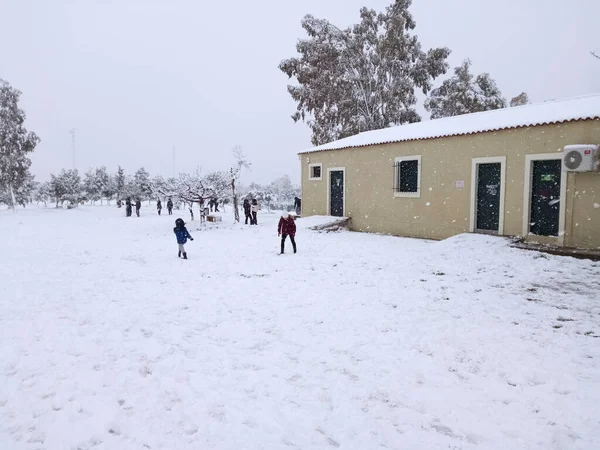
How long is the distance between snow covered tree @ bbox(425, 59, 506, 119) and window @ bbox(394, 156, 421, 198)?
61.9ft

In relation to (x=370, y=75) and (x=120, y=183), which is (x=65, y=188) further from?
(x=370, y=75)

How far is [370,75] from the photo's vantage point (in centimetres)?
2938

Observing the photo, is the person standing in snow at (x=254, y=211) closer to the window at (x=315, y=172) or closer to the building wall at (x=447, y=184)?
the building wall at (x=447, y=184)

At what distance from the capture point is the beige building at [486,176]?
9.84 metres

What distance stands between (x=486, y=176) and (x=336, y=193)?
7.49 m

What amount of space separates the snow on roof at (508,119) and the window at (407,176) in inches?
34.7

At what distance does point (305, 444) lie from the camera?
293 cm

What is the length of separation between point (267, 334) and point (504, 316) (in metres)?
3.65

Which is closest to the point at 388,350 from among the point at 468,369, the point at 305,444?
the point at 468,369

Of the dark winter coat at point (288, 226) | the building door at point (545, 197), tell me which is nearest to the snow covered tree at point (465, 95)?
the building door at point (545, 197)

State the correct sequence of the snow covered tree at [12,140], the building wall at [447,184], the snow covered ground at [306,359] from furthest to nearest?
the snow covered tree at [12,140] → the building wall at [447,184] → the snow covered ground at [306,359]

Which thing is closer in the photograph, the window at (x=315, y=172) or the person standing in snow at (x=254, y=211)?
the window at (x=315, y=172)

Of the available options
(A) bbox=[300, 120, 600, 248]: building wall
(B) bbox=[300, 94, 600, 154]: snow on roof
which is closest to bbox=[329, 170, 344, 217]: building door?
(A) bbox=[300, 120, 600, 248]: building wall

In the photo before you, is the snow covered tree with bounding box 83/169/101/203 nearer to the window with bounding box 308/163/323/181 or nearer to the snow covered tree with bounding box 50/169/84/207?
the snow covered tree with bounding box 50/169/84/207
